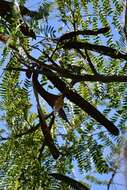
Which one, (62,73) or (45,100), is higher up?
(62,73)

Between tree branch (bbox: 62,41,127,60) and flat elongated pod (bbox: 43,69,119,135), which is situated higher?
tree branch (bbox: 62,41,127,60)

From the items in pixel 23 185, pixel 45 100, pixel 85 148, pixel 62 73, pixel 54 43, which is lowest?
pixel 23 185

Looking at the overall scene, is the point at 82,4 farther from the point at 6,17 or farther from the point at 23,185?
the point at 23,185

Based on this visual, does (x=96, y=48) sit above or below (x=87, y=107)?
above

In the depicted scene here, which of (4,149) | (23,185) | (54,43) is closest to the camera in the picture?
(54,43)

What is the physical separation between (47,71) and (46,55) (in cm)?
15

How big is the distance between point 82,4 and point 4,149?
35.6 inches

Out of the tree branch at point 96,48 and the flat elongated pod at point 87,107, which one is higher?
the tree branch at point 96,48

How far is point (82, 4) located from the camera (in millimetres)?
2510

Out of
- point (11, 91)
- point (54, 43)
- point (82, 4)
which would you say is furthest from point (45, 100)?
point (82, 4)

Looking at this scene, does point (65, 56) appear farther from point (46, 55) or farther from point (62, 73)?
point (62, 73)

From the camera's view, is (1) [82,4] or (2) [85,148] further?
(1) [82,4]

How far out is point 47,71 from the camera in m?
2.03

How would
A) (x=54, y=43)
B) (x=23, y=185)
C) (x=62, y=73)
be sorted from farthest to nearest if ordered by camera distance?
(x=23, y=185) < (x=54, y=43) < (x=62, y=73)
